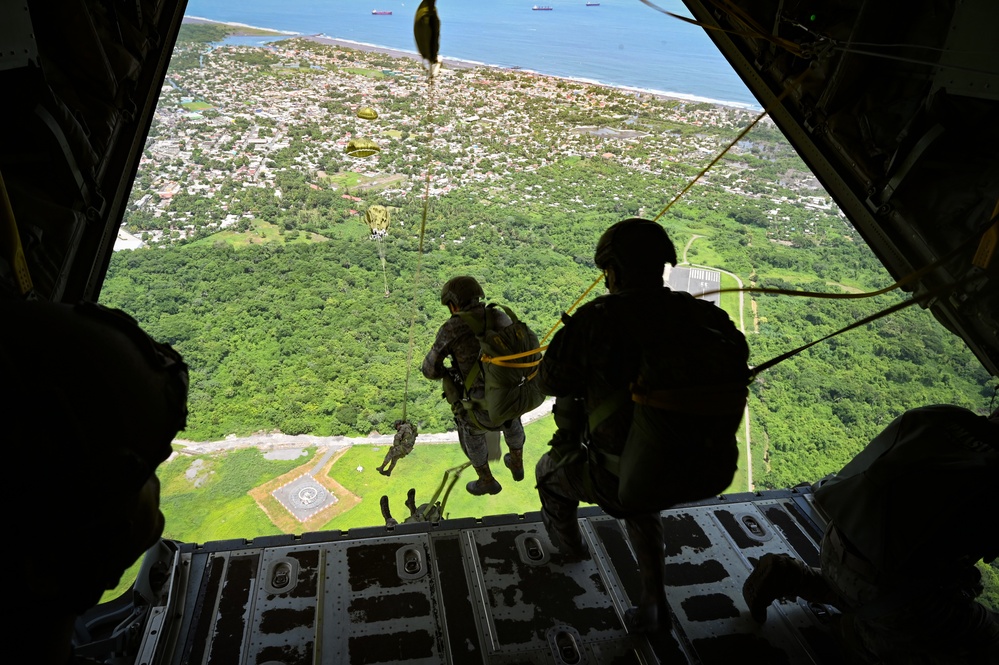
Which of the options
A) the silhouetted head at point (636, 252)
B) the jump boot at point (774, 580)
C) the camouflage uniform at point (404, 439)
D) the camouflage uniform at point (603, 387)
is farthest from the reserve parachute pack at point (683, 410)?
the camouflage uniform at point (404, 439)

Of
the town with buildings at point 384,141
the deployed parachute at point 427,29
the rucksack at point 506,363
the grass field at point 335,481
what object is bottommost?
the grass field at point 335,481

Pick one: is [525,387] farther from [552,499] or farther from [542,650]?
[542,650]

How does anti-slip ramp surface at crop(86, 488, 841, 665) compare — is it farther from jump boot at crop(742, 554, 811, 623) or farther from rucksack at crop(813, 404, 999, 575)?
rucksack at crop(813, 404, 999, 575)

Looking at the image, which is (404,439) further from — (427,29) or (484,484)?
(427,29)

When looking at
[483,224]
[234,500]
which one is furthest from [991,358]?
[483,224]

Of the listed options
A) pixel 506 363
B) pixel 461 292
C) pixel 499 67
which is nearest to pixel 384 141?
pixel 499 67

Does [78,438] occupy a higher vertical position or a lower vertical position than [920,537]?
higher

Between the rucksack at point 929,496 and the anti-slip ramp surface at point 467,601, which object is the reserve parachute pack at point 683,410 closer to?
the rucksack at point 929,496
